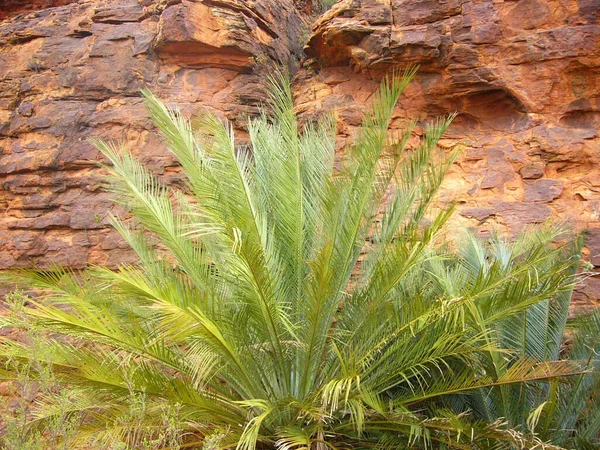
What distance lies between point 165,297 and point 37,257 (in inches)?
150

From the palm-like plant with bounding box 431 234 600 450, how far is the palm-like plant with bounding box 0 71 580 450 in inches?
4.4

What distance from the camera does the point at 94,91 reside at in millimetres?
8336

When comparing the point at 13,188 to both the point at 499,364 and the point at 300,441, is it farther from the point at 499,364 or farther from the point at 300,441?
the point at 499,364

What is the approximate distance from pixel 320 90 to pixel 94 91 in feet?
8.30

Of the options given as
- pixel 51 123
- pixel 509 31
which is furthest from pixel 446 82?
pixel 51 123

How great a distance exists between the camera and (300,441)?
468cm

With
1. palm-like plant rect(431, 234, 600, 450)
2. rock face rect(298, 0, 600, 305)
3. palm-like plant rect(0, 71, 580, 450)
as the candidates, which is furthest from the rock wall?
palm-like plant rect(0, 71, 580, 450)

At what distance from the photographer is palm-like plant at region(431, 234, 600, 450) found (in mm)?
5133

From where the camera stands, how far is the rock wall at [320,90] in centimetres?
745

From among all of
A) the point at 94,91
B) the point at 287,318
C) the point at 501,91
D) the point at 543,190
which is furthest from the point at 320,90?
the point at 287,318

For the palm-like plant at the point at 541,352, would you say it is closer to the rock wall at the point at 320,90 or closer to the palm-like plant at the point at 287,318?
the palm-like plant at the point at 287,318

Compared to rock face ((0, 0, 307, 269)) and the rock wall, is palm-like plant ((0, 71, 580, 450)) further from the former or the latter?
rock face ((0, 0, 307, 269))

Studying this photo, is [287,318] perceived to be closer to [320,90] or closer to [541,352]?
[541,352]

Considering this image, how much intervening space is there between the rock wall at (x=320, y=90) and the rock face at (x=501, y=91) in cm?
1
